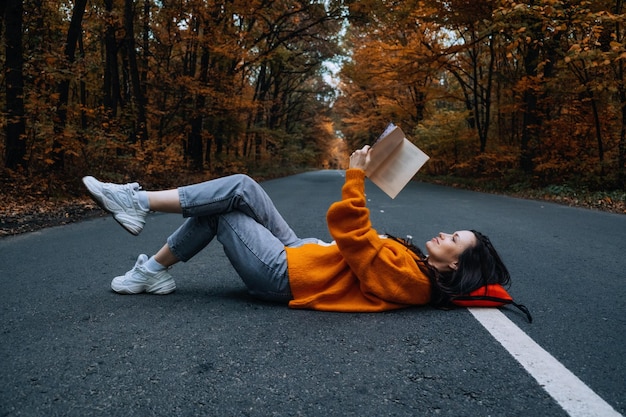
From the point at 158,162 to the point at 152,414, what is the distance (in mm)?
10543

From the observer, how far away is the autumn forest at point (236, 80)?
27.0 feet

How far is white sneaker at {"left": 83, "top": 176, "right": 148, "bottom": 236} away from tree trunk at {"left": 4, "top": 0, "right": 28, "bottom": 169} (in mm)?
6789

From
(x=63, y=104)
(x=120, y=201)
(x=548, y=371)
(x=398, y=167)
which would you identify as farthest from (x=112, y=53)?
(x=548, y=371)

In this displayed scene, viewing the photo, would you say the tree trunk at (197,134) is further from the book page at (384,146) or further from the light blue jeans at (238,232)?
the book page at (384,146)

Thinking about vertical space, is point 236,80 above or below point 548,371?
above

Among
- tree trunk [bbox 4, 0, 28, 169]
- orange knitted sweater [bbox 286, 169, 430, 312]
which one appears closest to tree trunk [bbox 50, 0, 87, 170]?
tree trunk [bbox 4, 0, 28, 169]

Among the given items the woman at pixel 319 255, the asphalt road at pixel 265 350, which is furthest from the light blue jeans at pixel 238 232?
the asphalt road at pixel 265 350

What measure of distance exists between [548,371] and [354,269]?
1017 millimetres

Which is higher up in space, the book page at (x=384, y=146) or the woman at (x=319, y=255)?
the book page at (x=384, y=146)

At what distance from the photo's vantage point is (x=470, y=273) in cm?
246

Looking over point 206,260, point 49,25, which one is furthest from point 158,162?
point 206,260

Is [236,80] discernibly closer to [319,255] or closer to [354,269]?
[319,255]

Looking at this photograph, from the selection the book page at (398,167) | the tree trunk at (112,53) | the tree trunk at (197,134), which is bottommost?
the tree trunk at (197,134)

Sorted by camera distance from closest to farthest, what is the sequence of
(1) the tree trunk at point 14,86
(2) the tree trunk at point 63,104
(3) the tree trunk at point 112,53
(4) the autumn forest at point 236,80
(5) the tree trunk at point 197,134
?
(1) the tree trunk at point 14,86, (4) the autumn forest at point 236,80, (2) the tree trunk at point 63,104, (3) the tree trunk at point 112,53, (5) the tree trunk at point 197,134
